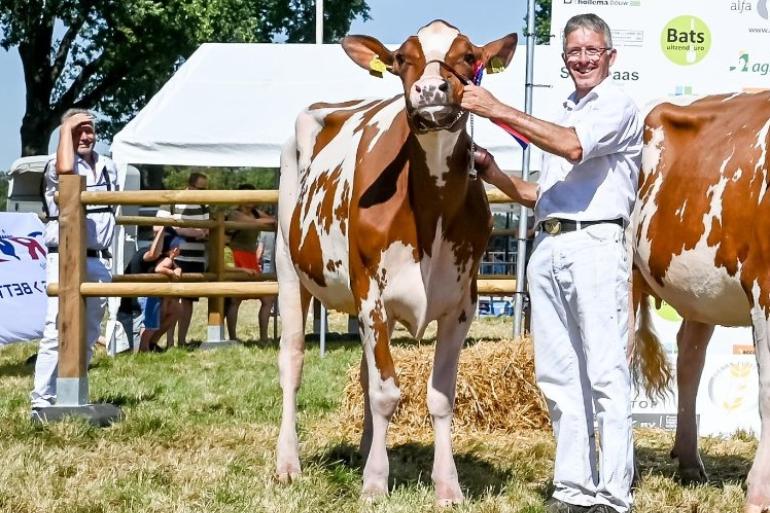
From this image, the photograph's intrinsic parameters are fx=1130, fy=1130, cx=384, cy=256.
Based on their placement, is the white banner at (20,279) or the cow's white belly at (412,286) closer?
the cow's white belly at (412,286)

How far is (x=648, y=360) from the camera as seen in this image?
20.4ft

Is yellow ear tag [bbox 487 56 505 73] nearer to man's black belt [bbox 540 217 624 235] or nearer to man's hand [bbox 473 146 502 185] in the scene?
man's hand [bbox 473 146 502 185]

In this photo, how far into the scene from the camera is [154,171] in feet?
98.2

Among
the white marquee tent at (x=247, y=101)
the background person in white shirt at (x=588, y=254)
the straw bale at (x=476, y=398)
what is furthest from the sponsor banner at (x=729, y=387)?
the white marquee tent at (x=247, y=101)

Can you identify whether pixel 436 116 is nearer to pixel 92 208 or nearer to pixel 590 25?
pixel 590 25

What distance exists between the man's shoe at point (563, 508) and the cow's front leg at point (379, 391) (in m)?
0.75

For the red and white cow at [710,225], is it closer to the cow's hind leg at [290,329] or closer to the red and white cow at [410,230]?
the red and white cow at [410,230]

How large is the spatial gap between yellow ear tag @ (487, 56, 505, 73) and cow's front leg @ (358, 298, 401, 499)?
3.63ft

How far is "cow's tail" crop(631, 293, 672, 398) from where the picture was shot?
6.18 m

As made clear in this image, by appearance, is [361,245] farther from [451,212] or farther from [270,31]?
[270,31]

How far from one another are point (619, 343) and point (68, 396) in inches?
153

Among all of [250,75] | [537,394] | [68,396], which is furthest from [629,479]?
[250,75]

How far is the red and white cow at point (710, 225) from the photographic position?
15.5 feet

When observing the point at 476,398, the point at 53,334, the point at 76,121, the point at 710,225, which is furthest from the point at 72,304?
the point at 710,225
